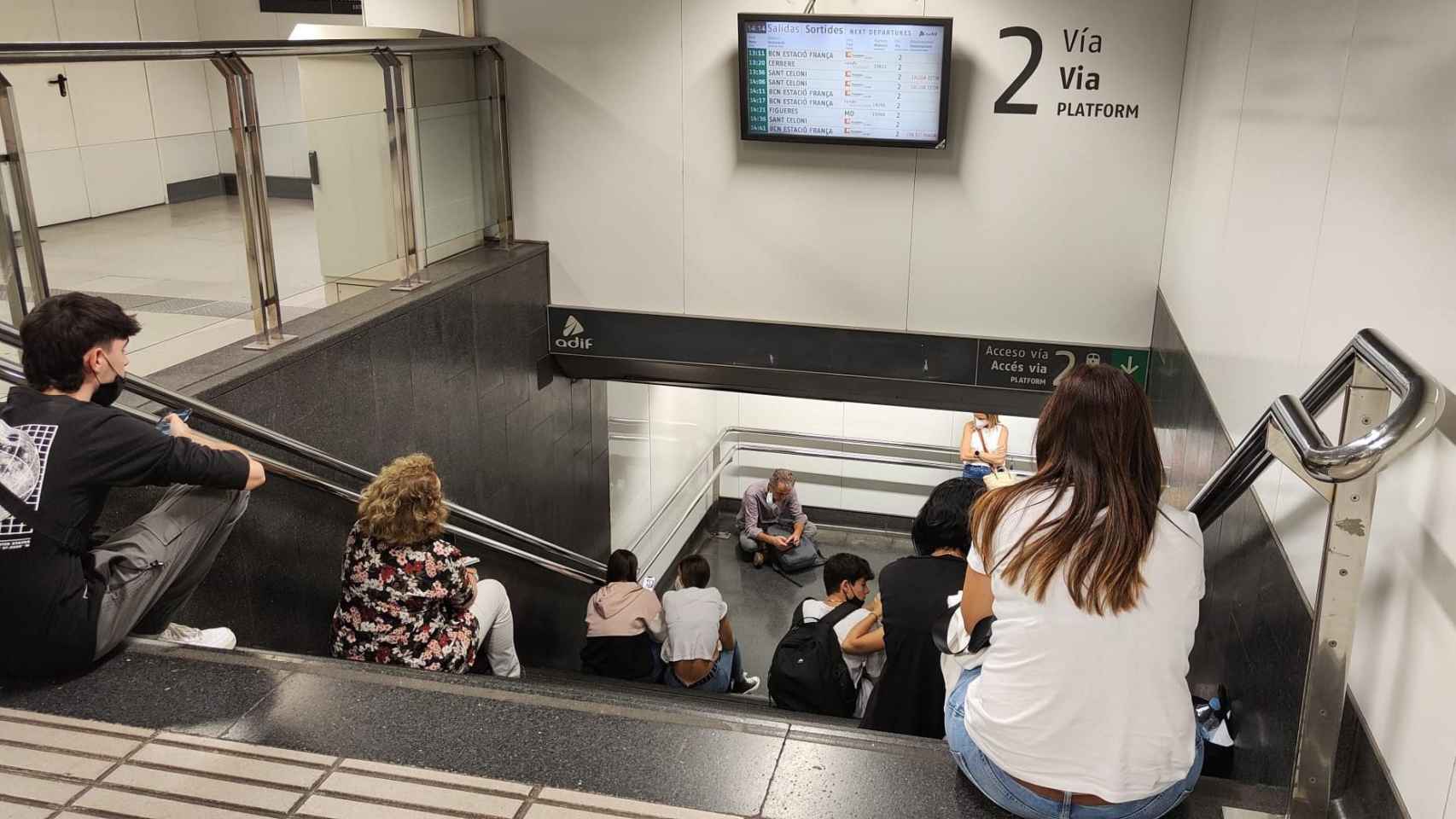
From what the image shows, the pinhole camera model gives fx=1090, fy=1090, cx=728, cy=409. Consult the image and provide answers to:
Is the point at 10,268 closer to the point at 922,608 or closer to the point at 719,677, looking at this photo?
the point at 922,608

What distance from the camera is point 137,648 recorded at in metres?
3.03

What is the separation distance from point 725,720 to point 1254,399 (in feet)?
5.92

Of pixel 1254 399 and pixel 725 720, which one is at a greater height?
pixel 1254 399

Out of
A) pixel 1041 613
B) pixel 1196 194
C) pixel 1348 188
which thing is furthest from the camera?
pixel 1196 194

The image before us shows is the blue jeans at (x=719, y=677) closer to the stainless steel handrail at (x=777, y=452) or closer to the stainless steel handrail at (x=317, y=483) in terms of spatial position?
the stainless steel handrail at (x=317, y=483)

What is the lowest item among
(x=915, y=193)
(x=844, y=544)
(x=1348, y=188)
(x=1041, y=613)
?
(x=844, y=544)

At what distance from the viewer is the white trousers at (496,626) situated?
4.43 metres

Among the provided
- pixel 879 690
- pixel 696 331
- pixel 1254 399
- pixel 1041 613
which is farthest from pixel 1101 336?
pixel 1041 613

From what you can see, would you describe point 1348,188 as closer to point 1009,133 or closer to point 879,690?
point 879,690

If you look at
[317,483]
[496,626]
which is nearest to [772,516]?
[496,626]

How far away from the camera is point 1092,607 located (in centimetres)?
206

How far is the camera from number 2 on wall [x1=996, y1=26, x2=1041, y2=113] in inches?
222

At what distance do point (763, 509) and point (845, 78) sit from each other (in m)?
4.67

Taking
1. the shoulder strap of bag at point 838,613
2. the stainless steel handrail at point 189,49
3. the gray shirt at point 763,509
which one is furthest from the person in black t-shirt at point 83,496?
the gray shirt at point 763,509
